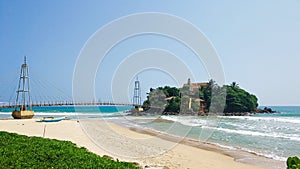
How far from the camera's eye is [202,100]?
67.8 meters

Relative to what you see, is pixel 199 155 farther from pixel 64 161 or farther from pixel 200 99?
pixel 200 99

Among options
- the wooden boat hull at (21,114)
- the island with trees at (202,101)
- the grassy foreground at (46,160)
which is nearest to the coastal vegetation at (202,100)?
the island with trees at (202,101)

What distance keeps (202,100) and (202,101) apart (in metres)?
1.24

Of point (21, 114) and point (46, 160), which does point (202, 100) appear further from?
point (46, 160)

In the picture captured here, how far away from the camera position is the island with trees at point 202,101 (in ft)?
216

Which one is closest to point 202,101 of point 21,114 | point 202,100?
point 202,100

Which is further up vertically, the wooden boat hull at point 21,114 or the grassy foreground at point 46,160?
the grassy foreground at point 46,160

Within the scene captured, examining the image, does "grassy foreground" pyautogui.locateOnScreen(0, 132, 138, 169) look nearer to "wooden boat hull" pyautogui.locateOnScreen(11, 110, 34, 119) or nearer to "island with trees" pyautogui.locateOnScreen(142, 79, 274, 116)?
"wooden boat hull" pyautogui.locateOnScreen(11, 110, 34, 119)

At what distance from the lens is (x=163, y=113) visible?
69.8 metres

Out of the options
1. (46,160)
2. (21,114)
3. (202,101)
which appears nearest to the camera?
(46,160)

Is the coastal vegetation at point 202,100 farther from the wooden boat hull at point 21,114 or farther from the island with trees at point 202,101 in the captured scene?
→ the wooden boat hull at point 21,114

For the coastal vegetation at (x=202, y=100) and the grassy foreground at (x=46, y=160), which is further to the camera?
the coastal vegetation at (x=202, y=100)

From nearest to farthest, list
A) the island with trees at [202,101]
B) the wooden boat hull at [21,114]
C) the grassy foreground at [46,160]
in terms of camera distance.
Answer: the grassy foreground at [46,160] → the wooden boat hull at [21,114] → the island with trees at [202,101]

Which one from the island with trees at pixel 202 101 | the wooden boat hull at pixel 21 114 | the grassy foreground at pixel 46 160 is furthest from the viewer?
the island with trees at pixel 202 101
